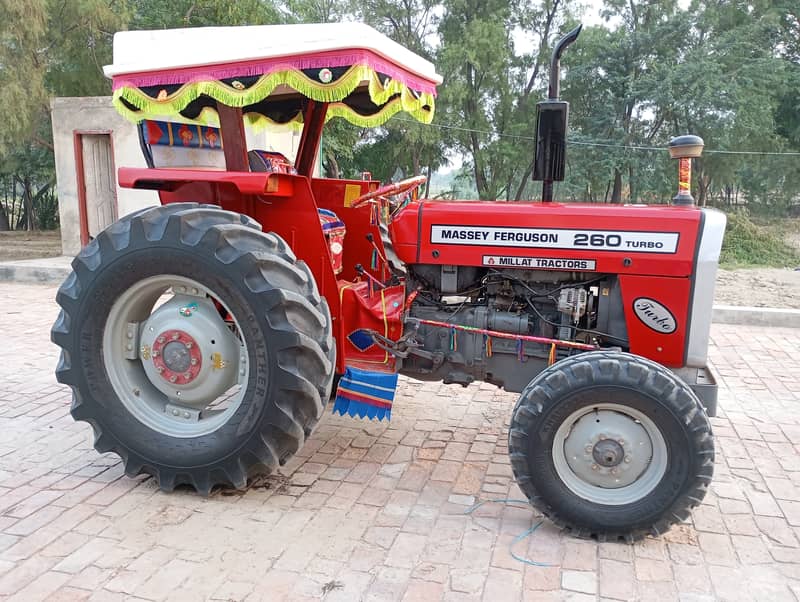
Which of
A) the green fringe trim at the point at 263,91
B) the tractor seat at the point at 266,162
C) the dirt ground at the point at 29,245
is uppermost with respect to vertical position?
the green fringe trim at the point at 263,91

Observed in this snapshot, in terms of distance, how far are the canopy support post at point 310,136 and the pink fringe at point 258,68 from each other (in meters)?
0.69

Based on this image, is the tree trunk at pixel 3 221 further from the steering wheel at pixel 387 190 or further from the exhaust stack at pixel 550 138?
the exhaust stack at pixel 550 138

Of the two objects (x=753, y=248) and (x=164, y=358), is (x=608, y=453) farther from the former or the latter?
(x=753, y=248)

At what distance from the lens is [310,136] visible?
411 centimetres

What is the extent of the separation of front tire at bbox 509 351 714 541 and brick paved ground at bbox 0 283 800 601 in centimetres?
17

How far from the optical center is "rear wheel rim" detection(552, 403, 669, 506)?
2951mm

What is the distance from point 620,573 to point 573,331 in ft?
4.22

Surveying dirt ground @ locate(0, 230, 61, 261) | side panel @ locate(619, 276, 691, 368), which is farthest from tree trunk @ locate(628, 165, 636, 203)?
side panel @ locate(619, 276, 691, 368)

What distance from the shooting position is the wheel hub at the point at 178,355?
11.2 ft

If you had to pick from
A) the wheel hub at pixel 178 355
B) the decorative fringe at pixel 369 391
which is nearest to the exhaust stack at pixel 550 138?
the decorative fringe at pixel 369 391

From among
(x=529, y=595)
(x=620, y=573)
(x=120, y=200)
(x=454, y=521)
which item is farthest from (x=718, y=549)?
(x=120, y=200)

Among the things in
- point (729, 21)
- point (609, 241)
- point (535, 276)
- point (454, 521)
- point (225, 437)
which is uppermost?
point (729, 21)

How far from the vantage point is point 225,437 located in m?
3.23

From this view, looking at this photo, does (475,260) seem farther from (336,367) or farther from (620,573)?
(620,573)
